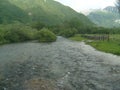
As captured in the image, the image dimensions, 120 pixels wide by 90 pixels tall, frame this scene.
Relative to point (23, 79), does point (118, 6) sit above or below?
above

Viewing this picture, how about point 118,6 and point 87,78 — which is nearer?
point 87,78

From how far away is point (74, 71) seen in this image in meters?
41.8

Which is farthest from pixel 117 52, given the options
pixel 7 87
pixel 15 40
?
pixel 15 40

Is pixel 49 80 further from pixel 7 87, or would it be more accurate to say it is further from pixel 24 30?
pixel 24 30

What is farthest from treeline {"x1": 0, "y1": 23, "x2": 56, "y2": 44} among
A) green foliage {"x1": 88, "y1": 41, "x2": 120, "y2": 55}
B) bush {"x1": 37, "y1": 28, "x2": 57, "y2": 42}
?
green foliage {"x1": 88, "y1": 41, "x2": 120, "y2": 55}

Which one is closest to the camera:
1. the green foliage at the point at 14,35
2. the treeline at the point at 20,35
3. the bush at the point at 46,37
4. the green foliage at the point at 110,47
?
the green foliage at the point at 110,47

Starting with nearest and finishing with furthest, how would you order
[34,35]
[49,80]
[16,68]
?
[49,80] → [16,68] → [34,35]

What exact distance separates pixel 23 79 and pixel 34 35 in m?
107

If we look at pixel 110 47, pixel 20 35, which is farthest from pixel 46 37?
pixel 110 47

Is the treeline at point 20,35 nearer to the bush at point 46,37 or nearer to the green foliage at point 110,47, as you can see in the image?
the bush at point 46,37

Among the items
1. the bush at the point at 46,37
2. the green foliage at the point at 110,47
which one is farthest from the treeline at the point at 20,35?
the green foliage at the point at 110,47

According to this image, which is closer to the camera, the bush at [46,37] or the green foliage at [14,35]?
the green foliage at [14,35]

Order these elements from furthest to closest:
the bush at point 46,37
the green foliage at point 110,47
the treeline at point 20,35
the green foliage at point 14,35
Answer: the bush at point 46,37 < the treeline at point 20,35 < the green foliage at point 14,35 < the green foliage at point 110,47

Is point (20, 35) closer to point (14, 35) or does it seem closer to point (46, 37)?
point (14, 35)
